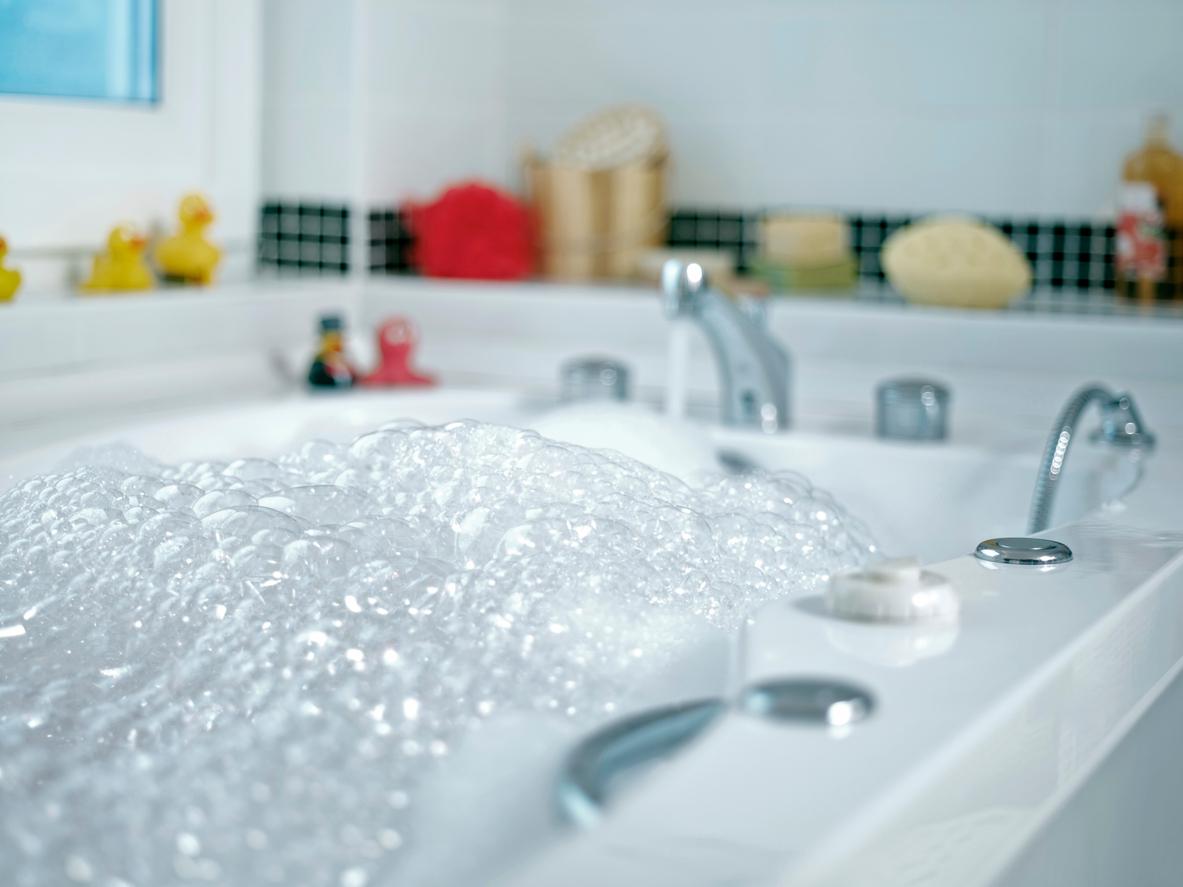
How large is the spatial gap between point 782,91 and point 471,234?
1.94 ft

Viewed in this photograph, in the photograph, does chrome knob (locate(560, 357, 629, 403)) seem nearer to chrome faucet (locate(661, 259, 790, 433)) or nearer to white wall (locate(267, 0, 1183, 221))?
chrome faucet (locate(661, 259, 790, 433))

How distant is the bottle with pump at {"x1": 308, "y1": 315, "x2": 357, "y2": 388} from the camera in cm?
221

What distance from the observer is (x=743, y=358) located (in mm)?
2080

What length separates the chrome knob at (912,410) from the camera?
2.00 metres

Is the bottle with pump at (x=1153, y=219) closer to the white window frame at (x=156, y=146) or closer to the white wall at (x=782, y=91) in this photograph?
the white wall at (x=782, y=91)

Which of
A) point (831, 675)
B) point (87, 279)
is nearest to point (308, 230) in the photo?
point (87, 279)

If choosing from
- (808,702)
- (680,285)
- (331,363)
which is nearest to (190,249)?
(331,363)

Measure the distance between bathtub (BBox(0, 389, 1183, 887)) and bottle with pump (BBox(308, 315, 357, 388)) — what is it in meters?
1.11

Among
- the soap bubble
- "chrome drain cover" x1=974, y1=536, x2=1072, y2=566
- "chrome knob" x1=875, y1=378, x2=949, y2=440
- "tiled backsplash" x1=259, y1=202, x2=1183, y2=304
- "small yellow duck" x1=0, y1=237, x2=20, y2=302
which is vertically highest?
"tiled backsplash" x1=259, y1=202, x2=1183, y2=304

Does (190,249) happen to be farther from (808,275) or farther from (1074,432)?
(1074,432)

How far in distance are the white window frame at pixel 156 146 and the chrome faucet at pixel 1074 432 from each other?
134cm

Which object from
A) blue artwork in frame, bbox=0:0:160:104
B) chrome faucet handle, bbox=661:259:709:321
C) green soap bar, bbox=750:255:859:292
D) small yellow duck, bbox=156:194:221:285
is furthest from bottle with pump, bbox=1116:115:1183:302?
blue artwork in frame, bbox=0:0:160:104

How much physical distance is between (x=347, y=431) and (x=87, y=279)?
0.43 m

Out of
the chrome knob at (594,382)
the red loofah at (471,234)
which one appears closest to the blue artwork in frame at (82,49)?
the red loofah at (471,234)
